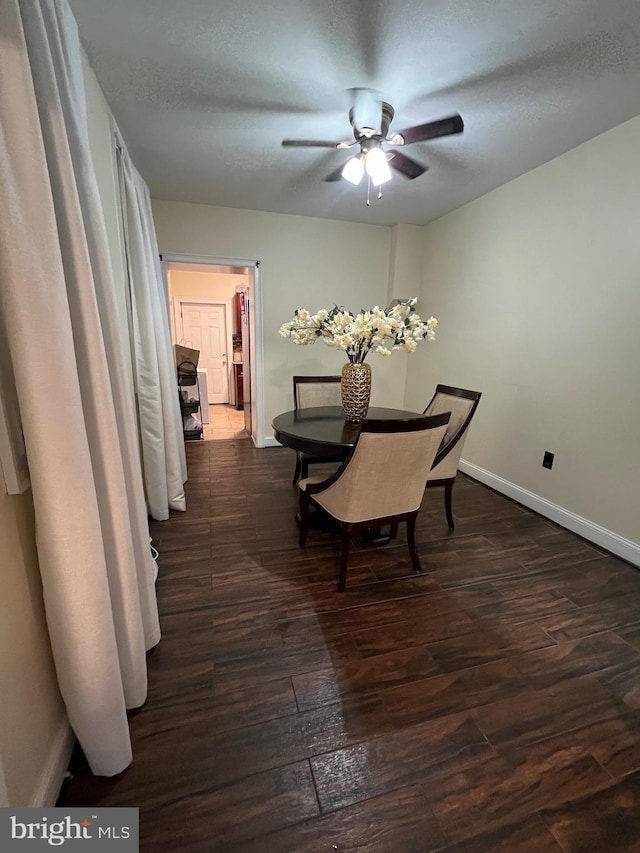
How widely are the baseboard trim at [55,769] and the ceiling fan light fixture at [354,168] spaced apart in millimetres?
2862

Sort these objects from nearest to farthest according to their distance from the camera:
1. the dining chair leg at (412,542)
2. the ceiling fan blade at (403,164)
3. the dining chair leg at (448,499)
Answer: the dining chair leg at (412,542) < the ceiling fan blade at (403,164) < the dining chair leg at (448,499)

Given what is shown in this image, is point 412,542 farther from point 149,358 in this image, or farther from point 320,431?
point 149,358

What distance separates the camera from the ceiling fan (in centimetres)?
176

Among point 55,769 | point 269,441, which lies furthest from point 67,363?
point 269,441

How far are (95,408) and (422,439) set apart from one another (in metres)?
1.27

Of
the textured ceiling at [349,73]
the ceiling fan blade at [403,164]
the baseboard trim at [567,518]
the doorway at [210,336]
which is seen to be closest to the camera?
the textured ceiling at [349,73]

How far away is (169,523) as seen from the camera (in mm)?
2438

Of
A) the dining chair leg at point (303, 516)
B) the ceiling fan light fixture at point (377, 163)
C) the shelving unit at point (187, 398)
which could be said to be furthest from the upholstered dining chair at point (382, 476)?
the shelving unit at point (187, 398)

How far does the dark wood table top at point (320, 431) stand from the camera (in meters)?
1.81

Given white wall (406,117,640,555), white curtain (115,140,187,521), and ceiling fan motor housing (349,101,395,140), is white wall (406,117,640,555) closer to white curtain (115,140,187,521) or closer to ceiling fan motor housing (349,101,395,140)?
ceiling fan motor housing (349,101,395,140)

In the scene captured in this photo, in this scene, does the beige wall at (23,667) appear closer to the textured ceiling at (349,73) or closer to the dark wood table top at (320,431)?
the dark wood table top at (320,431)

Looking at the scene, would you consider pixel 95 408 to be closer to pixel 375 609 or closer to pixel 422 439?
pixel 422 439

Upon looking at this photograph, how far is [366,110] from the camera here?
6.12 ft

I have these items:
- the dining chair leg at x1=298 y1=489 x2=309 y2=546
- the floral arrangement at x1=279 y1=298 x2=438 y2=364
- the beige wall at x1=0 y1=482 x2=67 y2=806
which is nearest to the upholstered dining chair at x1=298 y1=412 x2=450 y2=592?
the dining chair leg at x1=298 y1=489 x2=309 y2=546
